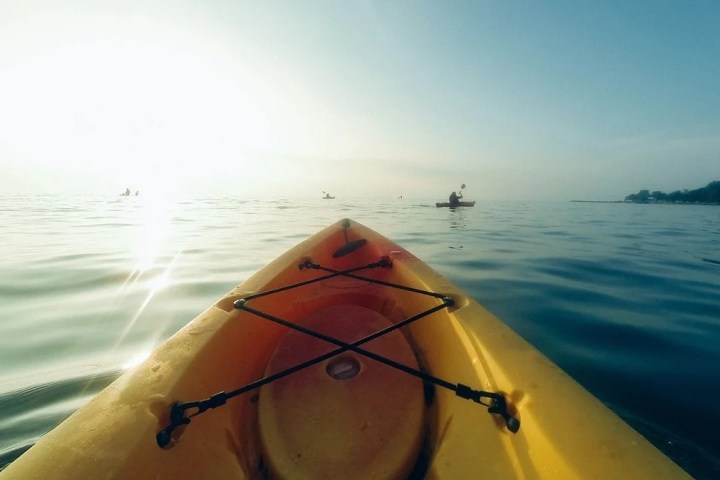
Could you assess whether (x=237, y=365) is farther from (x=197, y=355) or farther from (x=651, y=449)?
(x=651, y=449)

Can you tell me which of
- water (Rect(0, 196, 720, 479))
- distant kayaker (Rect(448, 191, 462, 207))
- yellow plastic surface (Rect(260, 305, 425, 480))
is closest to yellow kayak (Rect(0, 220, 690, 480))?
yellow plastic surface (Rect(260, 305, 425, 480))

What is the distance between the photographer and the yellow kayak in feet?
3.59

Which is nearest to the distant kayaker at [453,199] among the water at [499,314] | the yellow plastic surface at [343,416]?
the water at [499,314]

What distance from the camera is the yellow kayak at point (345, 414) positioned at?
1.09m

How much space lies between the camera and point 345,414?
169 cm

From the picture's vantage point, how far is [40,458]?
3.35 feet

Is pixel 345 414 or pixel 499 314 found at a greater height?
pixel 345 414

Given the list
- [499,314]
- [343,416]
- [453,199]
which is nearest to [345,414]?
[343,416]

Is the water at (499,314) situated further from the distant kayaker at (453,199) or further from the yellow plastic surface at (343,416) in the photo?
the distant kayaker at (453,199)

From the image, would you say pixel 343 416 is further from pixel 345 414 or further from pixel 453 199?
pixel 453 199

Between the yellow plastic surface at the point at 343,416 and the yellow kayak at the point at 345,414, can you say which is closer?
the yellow kayak at the point at 345,414

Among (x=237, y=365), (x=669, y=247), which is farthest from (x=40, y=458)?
(x=669, y=247)

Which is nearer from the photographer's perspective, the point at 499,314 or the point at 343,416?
the point at 343,416

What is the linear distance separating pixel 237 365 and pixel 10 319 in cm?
409
